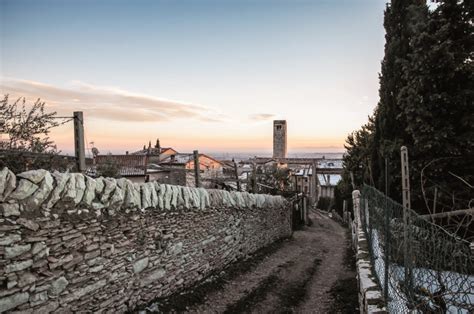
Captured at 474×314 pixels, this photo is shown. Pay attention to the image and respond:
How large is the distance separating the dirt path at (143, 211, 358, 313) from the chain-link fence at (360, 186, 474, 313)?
2426 mm

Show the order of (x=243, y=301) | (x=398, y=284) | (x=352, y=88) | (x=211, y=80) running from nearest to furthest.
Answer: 1. (x=398, y=284)
2. (x=243, y=301)
3. (x=211, y=80)
4. (x=352, y=88)

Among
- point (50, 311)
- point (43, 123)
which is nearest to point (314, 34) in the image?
point (43, 123)

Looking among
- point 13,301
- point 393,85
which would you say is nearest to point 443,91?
point 393,85

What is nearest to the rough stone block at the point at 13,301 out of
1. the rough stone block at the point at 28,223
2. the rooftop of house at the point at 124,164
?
the rough stone block at the point at 28,223

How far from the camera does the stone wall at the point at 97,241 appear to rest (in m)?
3.10

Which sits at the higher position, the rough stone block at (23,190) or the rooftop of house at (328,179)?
the rough stone block at (23,190)

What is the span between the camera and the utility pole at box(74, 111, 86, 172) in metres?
4.80

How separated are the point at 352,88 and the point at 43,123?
45.3 feet

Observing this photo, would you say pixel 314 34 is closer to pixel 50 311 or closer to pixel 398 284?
pixel 398 284

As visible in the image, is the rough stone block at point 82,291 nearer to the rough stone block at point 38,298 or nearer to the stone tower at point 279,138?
the rough stone block at point 38,298

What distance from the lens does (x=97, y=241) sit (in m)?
4.02

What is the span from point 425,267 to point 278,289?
4.36 meters

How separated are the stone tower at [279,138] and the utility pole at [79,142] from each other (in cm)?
6138

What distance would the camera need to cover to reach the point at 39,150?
5094mm
